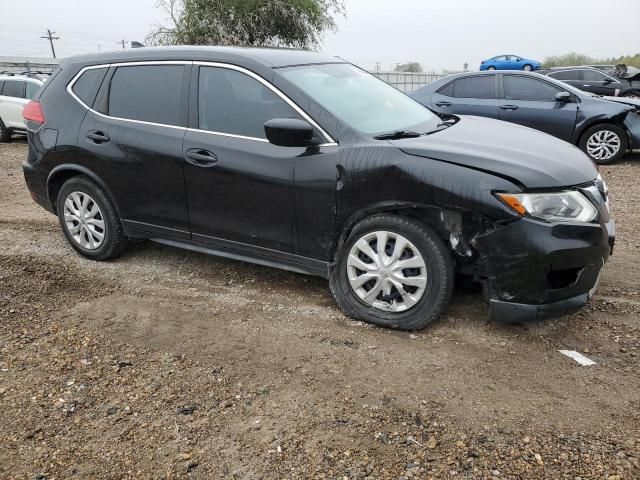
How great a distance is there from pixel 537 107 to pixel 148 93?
261 inches

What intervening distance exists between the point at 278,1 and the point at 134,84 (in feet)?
84.7

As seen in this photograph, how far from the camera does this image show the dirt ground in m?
2.39

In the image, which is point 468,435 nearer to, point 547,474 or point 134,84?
point 547,474

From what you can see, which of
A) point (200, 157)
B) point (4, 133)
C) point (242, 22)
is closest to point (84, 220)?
point (200, 157)

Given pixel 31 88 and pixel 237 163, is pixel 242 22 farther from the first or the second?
pixel 237 163

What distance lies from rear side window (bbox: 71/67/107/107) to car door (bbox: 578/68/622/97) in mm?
13335

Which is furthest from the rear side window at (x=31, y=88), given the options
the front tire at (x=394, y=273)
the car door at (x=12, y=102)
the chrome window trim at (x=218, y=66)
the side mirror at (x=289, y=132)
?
the front tire at (x=394, y=273)

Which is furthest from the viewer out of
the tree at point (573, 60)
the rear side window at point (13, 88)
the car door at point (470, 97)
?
the tree at point (573, 60)

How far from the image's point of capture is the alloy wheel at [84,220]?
4676 mm

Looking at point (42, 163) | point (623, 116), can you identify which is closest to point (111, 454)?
point (42, 163)

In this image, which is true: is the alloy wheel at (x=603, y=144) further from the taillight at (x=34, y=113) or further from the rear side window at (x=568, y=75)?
the taillight at (x=34, y=113)

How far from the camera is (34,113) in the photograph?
4840mm

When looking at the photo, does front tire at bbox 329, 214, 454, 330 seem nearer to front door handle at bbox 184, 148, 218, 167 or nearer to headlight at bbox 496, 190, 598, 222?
headlight at bbox 496, 190, 598, 222

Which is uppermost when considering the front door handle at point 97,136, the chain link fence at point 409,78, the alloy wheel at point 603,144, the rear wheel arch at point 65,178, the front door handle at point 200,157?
the chain link fence at point 409,78
